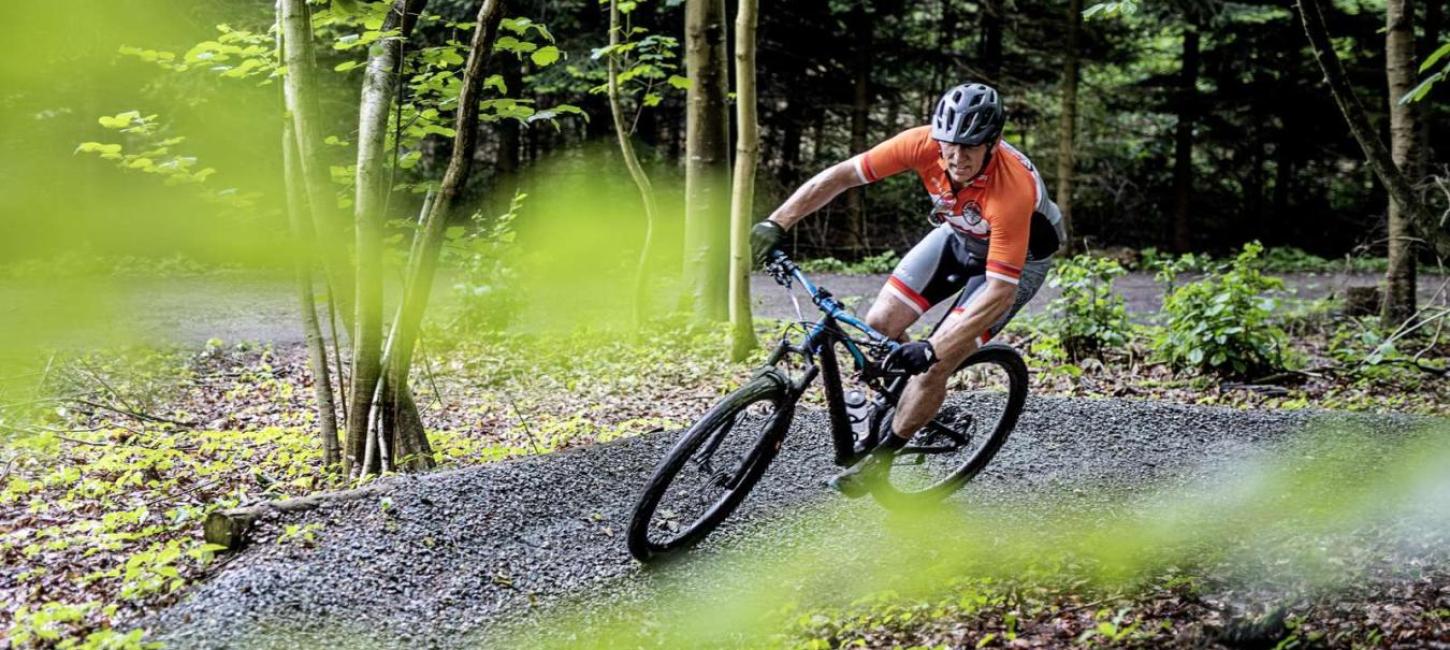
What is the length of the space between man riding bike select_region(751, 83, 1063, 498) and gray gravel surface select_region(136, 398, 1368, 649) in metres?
0.97

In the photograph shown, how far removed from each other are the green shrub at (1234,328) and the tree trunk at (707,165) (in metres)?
4.88

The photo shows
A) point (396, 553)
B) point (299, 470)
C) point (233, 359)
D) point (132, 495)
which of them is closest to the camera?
point (396, 553)

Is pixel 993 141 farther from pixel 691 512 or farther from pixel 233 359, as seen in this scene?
pixel 233 359

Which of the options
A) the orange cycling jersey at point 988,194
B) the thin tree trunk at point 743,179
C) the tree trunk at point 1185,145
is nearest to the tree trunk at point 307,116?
the orange cycling jersey at point 988,194

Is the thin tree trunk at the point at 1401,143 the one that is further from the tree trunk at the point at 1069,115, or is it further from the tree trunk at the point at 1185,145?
the tree trunk at the point at 1185,145

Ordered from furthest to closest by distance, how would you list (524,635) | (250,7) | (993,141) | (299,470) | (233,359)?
1. (233,359)
2. (299,470)
3. (993,141)
4. (524,635)
5. (250,7)

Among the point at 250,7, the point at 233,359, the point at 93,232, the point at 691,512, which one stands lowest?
the point at 233,359

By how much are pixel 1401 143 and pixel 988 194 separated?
7819mm

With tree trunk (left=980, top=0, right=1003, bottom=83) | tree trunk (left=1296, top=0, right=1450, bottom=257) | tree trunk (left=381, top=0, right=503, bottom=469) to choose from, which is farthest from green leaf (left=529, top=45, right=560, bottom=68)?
→ tree trunk (left=980, top=0, right=1003, bottom=83)

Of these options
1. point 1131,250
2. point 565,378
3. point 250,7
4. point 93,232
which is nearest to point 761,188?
point 1131,250

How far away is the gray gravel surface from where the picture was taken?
14.3ft

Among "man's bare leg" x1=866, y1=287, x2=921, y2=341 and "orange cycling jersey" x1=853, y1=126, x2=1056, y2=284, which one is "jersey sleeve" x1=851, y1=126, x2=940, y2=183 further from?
"man's bare leg" x1=866, y1=287, x2=921, y2=341

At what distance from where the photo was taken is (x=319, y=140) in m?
Answer: 5.87

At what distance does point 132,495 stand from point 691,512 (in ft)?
12.3
